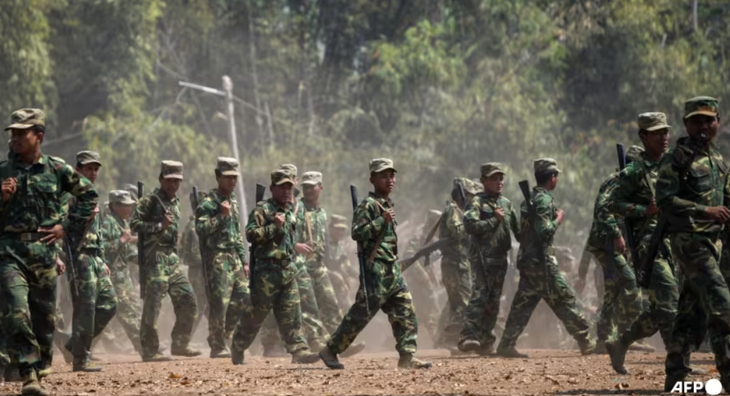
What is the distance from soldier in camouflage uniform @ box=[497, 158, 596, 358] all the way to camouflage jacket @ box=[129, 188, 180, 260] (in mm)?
4210

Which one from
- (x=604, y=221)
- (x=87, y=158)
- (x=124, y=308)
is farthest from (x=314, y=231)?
(x=604, y=221)

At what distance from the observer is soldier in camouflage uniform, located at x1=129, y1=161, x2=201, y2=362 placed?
56.2 feet

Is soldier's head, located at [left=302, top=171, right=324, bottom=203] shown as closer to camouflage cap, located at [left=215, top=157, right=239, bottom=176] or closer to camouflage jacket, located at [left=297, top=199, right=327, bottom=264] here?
camouflage jacket, located at [left=297, top=199, right=327, bottom=264]

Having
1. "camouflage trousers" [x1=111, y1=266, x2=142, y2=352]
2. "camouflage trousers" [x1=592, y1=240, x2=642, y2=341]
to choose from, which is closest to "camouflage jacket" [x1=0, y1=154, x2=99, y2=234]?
"camouflage trousers" [x1=592, y1=240, x2=642, y2=341]

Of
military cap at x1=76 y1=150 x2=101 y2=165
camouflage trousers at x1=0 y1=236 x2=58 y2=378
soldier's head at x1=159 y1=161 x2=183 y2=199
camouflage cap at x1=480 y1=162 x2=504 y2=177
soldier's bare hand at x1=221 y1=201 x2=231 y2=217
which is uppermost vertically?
camouflage cap at x1=480 y1=162 x2=504 y2=177

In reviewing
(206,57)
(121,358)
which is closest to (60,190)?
(121,358)

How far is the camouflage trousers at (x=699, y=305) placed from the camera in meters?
10.5

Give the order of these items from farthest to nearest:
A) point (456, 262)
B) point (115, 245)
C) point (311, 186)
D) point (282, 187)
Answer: point (115, 245) → point (456, 262) → point (311, 186) → point (282, 187)

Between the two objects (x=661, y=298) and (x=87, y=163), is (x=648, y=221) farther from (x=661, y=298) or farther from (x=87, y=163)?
(x=87, y=163)

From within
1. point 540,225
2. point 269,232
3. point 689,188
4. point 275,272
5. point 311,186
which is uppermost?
point 311,186

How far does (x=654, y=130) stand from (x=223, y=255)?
6898mm

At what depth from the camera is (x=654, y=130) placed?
12422 millimetres

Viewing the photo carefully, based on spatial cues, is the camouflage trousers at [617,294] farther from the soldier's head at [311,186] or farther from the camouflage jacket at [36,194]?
the camouflage jacket at [36,194]

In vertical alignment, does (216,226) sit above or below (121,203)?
below
